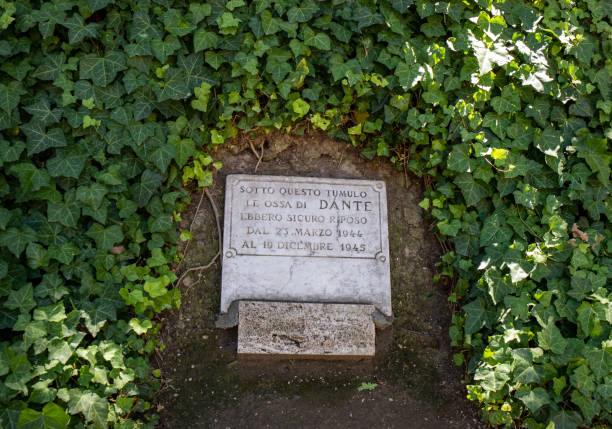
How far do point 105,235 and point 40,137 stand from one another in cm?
71

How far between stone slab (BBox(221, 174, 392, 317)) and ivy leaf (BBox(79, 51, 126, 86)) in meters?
0.97

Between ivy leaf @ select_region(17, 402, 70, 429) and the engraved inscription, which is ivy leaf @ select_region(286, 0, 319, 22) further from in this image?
ivy leaf @ select_region(17, 402, 70, 429)

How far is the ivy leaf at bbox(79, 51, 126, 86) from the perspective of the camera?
3387 millimetres

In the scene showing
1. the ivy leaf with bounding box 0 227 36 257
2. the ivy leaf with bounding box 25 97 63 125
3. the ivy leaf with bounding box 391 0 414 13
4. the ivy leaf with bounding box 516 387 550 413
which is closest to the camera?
the ivy leaf with bounding box 516 387 550 413

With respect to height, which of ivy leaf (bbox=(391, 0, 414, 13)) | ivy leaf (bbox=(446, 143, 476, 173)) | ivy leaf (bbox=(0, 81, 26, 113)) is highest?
ivy leaf (bbox=(391, 0, 414, 13))

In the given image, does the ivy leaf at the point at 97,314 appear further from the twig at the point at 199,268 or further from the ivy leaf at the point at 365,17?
the ivy leaf at the point at 365,17

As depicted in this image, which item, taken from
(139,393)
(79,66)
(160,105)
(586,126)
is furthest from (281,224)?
(586,126)

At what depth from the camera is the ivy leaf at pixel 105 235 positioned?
10.7 ft

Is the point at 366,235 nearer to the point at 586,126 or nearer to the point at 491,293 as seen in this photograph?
the point at 491,293

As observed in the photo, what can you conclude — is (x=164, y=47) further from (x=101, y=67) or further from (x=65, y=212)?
(x=65, y=212)

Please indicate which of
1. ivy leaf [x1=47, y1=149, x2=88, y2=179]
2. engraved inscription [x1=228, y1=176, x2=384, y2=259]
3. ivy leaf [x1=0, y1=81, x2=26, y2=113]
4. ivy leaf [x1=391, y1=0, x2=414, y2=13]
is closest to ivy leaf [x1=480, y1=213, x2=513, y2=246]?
engraved inscription [x1=228, y1=176, x2=384, y2=259]

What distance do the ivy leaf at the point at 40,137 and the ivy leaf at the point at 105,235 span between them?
1.80ft

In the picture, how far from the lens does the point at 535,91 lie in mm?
3742

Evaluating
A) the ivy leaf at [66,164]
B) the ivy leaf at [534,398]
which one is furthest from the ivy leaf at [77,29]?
the ivy leaf at [534,398]
